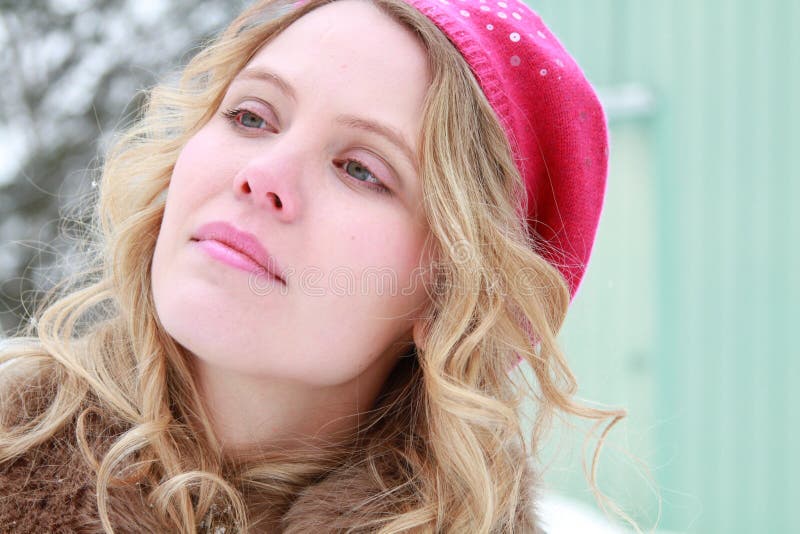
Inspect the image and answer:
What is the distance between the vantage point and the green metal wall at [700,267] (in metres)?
3.53

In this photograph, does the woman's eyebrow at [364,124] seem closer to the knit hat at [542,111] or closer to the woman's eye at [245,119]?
the woman's eye at [245,119]

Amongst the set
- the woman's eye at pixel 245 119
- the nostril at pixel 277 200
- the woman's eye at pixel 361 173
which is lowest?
the nostril at pixel 277 200

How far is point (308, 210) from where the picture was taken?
50.4 inches

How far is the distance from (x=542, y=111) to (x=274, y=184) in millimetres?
577

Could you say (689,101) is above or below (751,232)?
above

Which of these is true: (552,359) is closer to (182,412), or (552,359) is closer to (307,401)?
(307,401)

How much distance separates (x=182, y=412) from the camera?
1.43 metres

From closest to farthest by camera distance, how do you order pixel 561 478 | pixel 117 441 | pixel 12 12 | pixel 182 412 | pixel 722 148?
1. pixel 117 441
2. pixel 182 412
3. pixel 12 12
4. pixel 561 478
5. pixel 722 148

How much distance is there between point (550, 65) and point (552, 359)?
0.57 meters

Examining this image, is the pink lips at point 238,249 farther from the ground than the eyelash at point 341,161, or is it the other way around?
the eyelash at point 341,161

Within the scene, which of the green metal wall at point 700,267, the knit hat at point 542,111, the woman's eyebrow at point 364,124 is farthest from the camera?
the green metal wall at point 700,267

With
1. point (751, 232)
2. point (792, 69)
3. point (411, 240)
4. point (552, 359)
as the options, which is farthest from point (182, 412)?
point (792, 69)

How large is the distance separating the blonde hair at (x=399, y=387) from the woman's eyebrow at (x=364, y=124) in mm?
36

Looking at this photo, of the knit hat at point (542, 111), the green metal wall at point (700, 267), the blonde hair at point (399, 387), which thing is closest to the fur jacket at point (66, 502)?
the blonde hair at point (399, 387)
